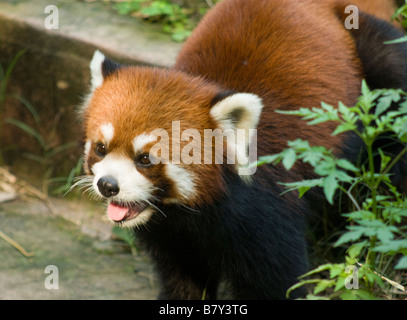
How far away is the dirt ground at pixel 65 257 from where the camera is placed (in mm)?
3820

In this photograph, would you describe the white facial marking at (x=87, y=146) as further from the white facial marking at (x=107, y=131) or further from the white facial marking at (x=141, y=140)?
the white facial marking at (x=141, y=140)

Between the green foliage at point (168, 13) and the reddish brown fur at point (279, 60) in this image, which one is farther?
the green foliage at point (168, 13)

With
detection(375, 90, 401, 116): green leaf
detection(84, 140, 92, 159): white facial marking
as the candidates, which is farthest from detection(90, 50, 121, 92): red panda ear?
detection(375, 90, 401, 116): green leaf

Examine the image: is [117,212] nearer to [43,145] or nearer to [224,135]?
[224,135]

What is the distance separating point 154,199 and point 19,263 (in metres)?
1.65

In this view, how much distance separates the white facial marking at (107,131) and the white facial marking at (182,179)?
312 mm

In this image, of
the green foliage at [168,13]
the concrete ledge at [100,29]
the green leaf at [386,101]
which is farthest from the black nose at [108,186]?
the green foliage at [168,13]

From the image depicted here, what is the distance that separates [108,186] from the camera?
8.91 ft

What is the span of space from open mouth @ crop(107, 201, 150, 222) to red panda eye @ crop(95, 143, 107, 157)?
24cm

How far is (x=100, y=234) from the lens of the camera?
14.9 ft

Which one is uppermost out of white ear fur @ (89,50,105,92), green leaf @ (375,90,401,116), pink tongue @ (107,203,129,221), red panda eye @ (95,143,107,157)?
white ear fur @ (89,50,105,92)

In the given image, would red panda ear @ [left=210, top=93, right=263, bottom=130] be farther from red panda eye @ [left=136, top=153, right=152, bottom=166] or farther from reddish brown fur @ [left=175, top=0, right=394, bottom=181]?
red panda eye @ [left=136, top=153, right=152, bottom=166]

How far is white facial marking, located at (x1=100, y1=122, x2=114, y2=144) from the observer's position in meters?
2.83

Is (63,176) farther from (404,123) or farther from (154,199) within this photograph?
(404,123)
